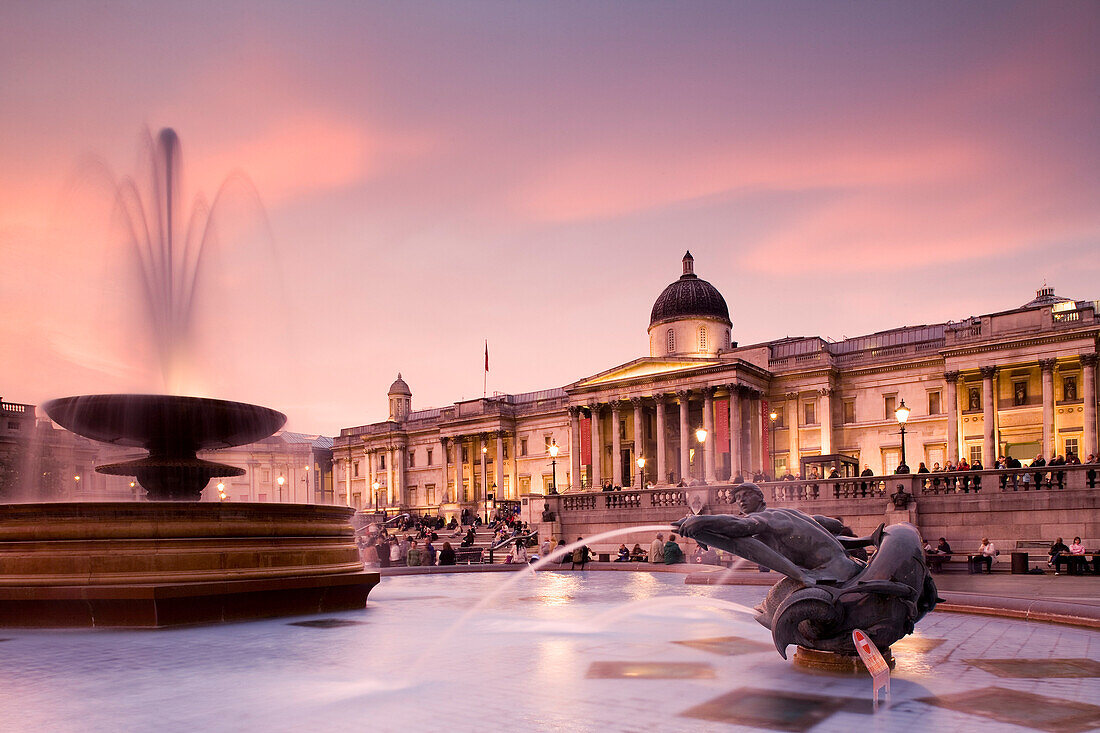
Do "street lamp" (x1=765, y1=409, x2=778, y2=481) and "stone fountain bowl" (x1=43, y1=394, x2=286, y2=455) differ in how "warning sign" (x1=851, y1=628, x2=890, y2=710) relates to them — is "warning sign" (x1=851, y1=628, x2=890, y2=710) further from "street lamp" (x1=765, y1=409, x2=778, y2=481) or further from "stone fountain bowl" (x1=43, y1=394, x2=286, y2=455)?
"street lamp" (x1=765, y1=409, x2=778, y2=481)

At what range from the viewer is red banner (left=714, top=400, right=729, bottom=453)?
61156 millimetres

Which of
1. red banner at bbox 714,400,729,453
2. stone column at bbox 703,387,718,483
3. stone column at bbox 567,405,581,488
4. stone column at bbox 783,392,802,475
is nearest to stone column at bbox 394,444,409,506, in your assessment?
stone column at bbox 567,405,581,488

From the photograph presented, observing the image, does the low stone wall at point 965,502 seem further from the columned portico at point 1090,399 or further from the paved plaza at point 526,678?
the columned portico at point 1090,399

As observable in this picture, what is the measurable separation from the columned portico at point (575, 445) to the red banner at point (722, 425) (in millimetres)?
13356

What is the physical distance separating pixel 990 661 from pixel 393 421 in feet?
303

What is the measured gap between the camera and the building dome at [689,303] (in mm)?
70625

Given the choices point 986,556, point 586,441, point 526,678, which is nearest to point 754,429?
→ point 586,441

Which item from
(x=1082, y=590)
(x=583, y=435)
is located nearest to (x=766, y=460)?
(x=583, y=435)

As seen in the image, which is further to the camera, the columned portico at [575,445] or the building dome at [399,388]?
the building dome at [399,388]

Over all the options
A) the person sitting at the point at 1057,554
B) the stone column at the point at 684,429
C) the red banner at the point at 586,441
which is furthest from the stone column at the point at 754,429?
the person sitting at the point at 1057,554

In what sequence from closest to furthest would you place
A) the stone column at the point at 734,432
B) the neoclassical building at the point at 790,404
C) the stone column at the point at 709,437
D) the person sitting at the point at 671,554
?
1. the person sitting at the point at 671,554
2. the neoclassical building at the point at 790,404
3. the stone column at the point at 734,432
4. the stone column at the point at 709,437

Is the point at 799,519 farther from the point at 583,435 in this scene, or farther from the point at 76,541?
the point at 583,435

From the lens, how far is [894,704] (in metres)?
6.27

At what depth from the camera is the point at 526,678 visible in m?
7.48
